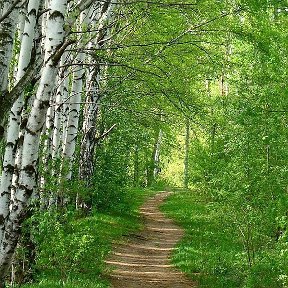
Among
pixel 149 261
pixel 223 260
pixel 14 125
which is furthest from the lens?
pixel 149 261

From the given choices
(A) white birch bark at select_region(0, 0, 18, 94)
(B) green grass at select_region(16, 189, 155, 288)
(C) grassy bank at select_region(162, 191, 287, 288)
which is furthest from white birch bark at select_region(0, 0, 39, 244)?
(C) grassy bank at select_region(162, 191, 287, 288)

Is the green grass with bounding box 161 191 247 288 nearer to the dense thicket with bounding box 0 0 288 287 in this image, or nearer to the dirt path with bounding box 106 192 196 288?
the dirt path with bounding box 106 192 196 288

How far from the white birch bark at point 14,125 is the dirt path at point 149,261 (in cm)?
497

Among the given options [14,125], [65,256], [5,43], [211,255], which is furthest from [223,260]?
[5,43]

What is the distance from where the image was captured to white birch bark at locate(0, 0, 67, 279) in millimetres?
5156

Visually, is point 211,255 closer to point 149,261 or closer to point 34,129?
point 149,261

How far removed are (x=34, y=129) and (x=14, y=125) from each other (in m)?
0.99

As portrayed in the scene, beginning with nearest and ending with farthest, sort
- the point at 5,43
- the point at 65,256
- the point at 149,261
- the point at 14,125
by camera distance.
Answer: the point at 5,43, the point at 14,125, the point at 65,256, the point at 149,261

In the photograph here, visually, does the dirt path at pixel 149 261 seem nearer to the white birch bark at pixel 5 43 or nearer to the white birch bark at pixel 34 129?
the white birch bark at pixel 34 129

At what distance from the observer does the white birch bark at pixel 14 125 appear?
Result: 5645 mm

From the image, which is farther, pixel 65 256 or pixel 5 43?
pixel 65 256

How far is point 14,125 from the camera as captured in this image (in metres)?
6.17

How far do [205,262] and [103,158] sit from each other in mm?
6898

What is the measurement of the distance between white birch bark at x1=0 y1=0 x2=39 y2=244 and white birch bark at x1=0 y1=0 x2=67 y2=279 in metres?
0.16
